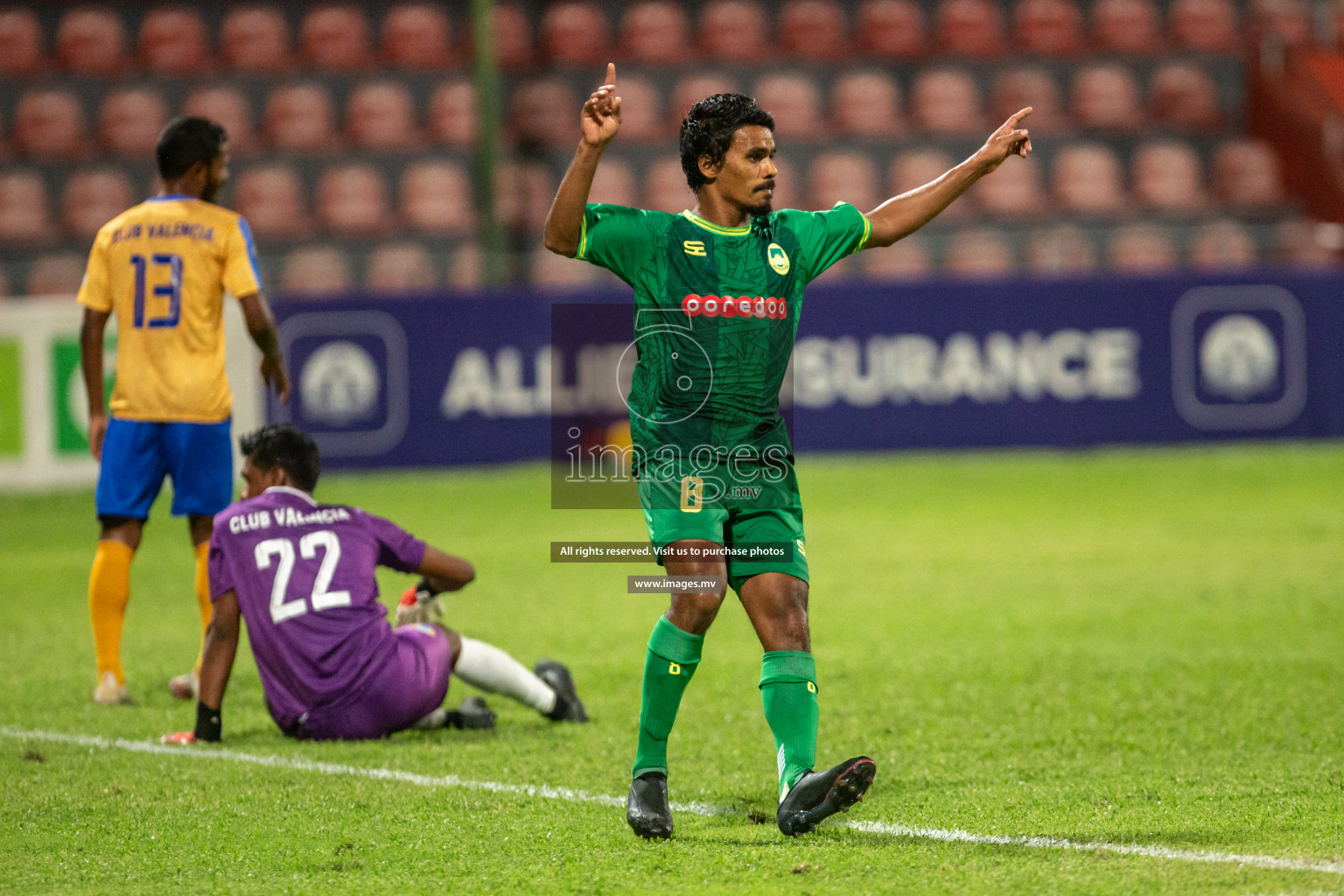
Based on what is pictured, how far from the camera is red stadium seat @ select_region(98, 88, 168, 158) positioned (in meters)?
18.2

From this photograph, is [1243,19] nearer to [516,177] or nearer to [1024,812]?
[516,177]

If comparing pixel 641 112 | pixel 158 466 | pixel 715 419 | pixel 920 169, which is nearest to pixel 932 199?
pixel 715 419

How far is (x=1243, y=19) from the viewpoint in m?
19.6

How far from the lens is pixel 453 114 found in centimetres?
1866

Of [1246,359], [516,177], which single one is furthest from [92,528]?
[1246,359]

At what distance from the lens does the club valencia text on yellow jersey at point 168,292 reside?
6.24m

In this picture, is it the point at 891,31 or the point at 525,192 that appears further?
the point at 891,31

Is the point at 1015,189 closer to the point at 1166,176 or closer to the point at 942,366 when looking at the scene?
the point at 1166,176

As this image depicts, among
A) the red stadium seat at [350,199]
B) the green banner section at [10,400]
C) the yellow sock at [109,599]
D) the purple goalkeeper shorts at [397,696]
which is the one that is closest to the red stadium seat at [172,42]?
the red stadium seat at [350,199]

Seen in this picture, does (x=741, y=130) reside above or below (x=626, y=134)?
below

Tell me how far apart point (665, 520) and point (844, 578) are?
4.96m

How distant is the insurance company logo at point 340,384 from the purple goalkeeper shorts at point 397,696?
8970mm

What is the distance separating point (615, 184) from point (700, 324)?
43.7ft

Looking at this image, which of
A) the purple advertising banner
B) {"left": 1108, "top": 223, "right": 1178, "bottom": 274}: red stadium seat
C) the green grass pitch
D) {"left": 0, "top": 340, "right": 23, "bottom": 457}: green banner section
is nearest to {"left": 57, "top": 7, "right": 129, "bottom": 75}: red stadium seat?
{"left": 0, "top": 340, "right": 23, "bottom": 457}: green banner section
